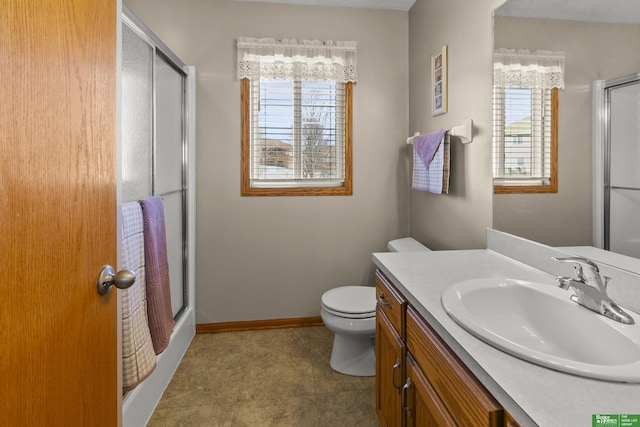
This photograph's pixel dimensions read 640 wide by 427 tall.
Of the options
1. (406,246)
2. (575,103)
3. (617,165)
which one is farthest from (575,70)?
(406,246)

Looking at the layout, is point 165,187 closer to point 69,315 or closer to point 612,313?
point 69,315

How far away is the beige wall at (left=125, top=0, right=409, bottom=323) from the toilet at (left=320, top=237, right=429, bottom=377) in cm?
A: 54

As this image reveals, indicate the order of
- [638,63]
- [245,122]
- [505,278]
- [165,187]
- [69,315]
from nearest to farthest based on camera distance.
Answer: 1. [69,315]
2. [638,63]
3. [505,278]
4. [165,187]
5. [245,122]

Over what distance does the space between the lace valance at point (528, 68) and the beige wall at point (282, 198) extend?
46.9 inches

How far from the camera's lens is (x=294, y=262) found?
107 inches

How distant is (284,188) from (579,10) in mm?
1905

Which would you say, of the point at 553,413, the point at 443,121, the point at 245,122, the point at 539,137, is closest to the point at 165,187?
the point at 245,122

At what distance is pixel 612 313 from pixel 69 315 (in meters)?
1.24

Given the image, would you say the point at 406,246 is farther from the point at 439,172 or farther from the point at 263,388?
the point at 263,388

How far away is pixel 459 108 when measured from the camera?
1.99m

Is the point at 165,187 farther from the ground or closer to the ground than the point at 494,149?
closer to the ground

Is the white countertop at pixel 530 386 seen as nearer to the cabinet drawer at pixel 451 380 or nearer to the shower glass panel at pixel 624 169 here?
the cabinet drawer at pixel 451 380

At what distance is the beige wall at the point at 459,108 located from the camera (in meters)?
1.75

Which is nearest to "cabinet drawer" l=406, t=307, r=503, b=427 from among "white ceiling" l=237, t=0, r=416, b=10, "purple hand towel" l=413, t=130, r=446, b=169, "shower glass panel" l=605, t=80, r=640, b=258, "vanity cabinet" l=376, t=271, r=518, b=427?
"vanity cabinet" l=376, t=271, r=518, b=427
